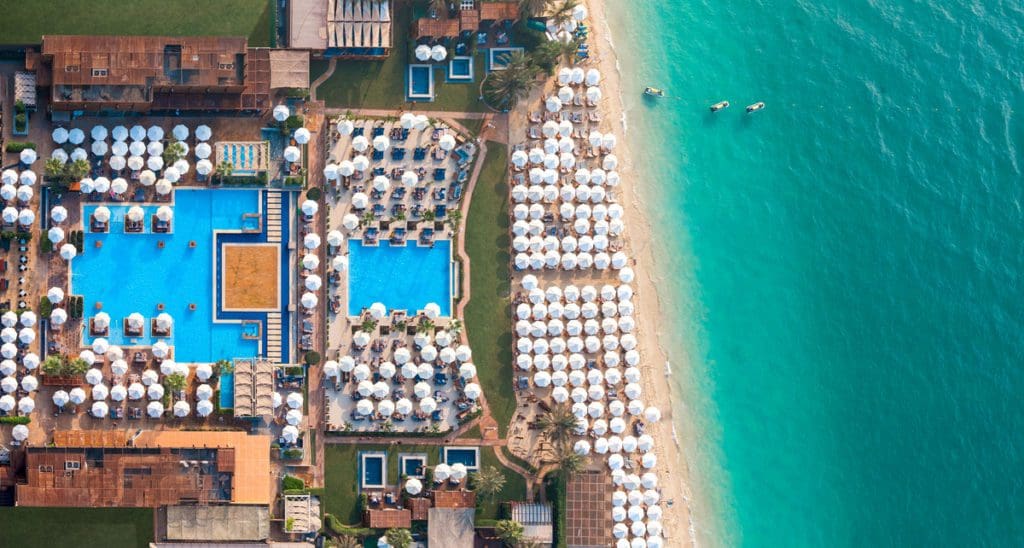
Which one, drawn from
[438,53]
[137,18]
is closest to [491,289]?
[438,53]

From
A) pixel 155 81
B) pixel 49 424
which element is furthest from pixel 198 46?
pixel 49 424

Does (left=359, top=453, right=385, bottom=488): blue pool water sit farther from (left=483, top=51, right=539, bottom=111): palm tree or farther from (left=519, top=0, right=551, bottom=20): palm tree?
(left=519, top=0, right=551, bottom=20): palm tree

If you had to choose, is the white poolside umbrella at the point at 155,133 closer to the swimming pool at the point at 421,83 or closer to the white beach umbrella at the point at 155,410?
the swimming pool at the point at 421,83

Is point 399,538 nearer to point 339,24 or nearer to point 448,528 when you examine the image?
point 448,528

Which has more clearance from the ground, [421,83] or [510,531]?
[421,83]

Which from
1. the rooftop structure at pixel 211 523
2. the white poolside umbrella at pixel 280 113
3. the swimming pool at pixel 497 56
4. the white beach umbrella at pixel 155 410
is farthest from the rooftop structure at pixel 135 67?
the rooftop structure at pixel 211 523

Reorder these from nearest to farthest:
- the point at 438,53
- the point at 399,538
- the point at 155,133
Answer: the point at 399,538 < the point at 155,133 < the point at 438,53

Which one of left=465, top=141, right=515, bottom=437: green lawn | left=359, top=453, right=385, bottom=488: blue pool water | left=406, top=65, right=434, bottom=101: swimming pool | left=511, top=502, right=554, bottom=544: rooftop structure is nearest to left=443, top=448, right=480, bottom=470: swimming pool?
left=465, top=141, right=515, bottom=437: green lawn
